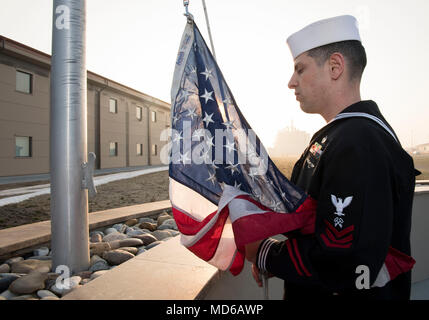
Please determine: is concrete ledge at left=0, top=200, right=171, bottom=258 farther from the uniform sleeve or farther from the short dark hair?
the short dark hair

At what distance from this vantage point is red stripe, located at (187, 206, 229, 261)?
1.62 m

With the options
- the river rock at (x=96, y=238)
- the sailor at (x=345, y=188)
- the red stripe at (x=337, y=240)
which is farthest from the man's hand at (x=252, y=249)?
the river rock at (x=96, y=238)

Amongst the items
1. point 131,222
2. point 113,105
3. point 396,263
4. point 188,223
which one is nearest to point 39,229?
point 131,222

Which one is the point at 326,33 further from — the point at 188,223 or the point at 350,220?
the point at 188,223

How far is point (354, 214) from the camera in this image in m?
1.13

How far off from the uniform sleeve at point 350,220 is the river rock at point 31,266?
9.80 ft

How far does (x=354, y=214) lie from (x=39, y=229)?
4382 mm

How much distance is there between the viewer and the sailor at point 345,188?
3.72 ft

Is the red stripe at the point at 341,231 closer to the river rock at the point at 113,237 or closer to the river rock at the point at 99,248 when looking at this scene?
the river rock at the point at 99,248

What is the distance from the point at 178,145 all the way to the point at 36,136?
19.2 meters

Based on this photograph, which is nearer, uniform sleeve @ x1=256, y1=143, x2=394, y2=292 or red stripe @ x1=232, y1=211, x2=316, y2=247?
uniform sleeve @ x1=256, y1=143, x2=394, y2=292

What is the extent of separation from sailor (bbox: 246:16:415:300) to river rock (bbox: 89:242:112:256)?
2891 millimetres

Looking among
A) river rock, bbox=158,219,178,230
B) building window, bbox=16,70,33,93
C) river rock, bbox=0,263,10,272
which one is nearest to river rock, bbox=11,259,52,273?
river rock, bbox=0,263,10,272
